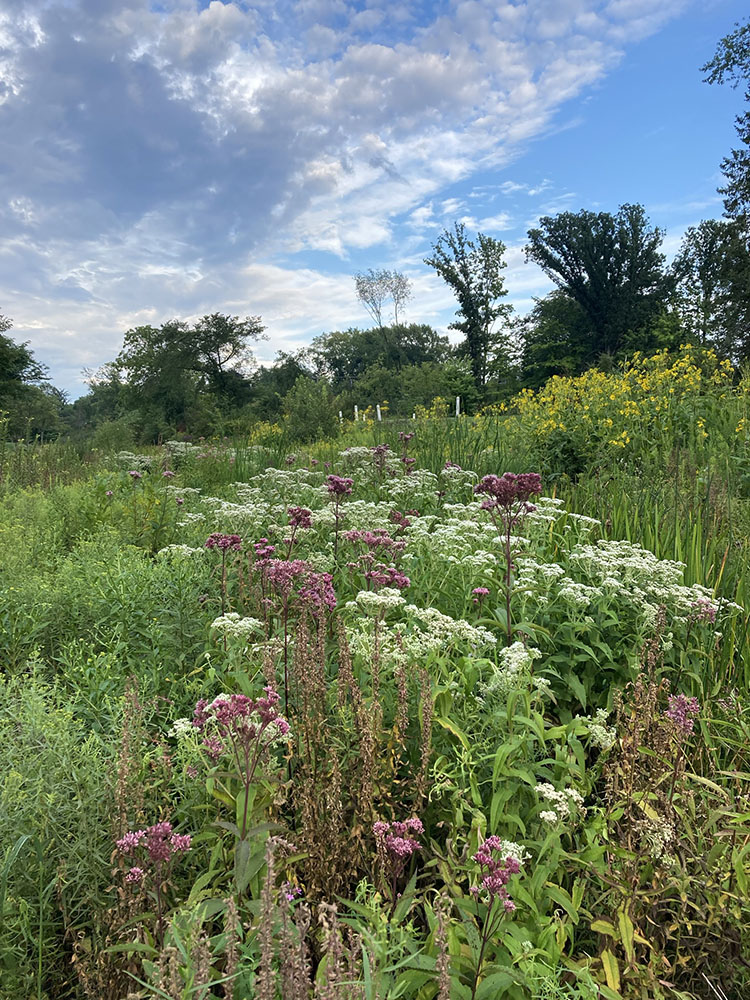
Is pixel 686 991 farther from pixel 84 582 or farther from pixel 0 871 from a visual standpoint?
pixel 84 582

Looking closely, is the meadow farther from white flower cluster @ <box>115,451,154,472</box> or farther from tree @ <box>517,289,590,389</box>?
tree @ <box>517,289,590,389</box>

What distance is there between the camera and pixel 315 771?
2119mm

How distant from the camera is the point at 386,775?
2.01 metres

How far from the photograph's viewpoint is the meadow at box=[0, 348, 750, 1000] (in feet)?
5.25

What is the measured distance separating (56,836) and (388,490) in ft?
13.2

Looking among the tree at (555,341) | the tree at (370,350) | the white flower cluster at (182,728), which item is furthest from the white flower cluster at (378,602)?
the tree at (370,350)

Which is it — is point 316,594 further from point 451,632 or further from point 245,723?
point 245,723

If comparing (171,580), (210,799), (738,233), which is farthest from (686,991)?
(738,233)

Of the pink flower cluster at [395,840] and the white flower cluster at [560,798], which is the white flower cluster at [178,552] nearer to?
the pink flower cluster at [395,840]

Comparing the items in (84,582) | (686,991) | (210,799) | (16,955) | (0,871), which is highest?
(84,582)

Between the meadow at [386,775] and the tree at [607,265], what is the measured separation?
45.9 meters

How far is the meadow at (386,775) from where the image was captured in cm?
160

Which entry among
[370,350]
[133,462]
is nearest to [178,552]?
[133,462]

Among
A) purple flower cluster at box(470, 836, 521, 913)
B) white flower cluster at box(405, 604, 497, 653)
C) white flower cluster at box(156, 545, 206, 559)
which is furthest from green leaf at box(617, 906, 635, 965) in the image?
white flower cluster at box(156, 545, 206, 559)
